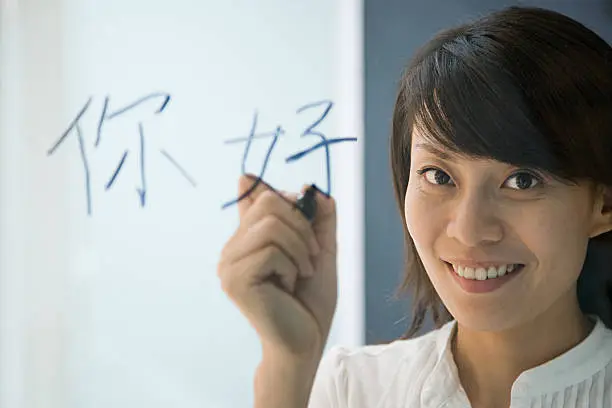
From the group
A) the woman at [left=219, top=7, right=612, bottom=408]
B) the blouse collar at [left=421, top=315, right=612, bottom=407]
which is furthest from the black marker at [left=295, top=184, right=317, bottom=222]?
the blouse collar at [left=421, top=315, right=612, bottom=407]

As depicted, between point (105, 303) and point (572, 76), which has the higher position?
point (572, 76)

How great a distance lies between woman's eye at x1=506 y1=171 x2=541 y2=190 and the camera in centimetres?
41

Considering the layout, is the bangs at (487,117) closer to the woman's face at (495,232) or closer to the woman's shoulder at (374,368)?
the woman's face at (495,232)

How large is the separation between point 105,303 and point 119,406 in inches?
3.0

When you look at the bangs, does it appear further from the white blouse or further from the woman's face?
the white blouse

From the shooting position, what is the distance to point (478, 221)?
0.41m

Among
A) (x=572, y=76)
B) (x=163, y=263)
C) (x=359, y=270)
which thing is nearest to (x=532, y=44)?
(x=572, y=76)

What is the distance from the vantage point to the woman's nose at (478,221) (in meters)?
0.41

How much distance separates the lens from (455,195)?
42cm

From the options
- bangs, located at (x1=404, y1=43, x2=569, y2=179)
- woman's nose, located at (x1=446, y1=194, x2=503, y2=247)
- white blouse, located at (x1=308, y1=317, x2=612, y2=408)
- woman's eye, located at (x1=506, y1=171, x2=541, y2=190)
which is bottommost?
white blouse, located at (x1=308, y1=317, x2=612, y2=408)

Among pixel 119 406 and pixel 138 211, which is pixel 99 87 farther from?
pixel 119 406

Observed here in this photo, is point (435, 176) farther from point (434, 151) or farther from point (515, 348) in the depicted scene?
point (515, 348)

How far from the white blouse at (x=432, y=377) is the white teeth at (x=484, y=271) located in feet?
0.20

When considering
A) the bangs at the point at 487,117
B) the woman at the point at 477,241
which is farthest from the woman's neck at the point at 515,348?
the bangs at the point at 487,117
